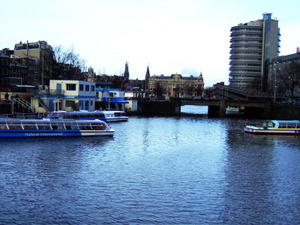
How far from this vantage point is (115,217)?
93.3 feet

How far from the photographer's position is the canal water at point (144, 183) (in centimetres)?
2906

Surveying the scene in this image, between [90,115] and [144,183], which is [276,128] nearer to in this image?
[90,115]

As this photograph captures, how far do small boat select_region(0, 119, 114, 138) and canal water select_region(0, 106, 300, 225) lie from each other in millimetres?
1832

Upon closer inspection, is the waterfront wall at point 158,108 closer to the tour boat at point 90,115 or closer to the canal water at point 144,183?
the tour boat at point 90,115

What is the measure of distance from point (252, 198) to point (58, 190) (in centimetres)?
1532

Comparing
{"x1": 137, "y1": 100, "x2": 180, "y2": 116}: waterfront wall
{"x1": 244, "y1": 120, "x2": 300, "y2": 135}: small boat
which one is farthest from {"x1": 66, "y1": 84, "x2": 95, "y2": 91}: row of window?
{"x1": 244, "y1": 120, "x2": 300, "y2": 135}: small boat

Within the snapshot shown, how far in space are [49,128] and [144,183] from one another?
105ft

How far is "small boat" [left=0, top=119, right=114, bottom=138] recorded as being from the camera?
2448 inches

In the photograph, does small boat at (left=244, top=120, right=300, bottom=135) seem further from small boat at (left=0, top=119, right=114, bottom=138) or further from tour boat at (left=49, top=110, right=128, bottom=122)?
tour boat at (left=49, top=110, right=128, bottom=122)

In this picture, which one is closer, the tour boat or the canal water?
the canal water

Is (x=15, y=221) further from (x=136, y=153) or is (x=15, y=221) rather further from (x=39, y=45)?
(x=39, y=45)

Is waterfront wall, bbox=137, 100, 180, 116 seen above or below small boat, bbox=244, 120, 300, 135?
above

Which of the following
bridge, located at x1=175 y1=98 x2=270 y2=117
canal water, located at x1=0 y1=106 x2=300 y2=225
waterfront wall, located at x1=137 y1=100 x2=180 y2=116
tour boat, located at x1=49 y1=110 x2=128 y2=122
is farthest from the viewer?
waterfront wall, located at x1=137 y1=100 x2=180 y2=116

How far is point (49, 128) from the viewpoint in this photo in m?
65.6
